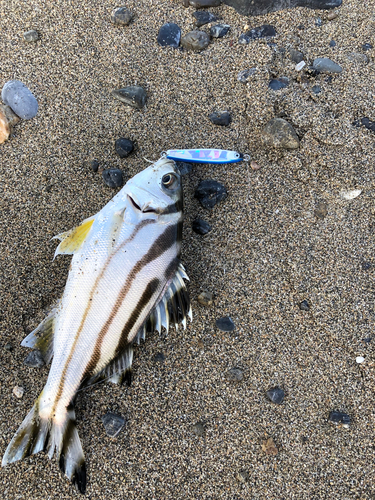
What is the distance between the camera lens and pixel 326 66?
109 inches

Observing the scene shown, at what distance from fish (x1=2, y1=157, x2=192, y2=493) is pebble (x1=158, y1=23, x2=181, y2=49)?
4.08 ft

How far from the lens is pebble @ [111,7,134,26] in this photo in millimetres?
2846

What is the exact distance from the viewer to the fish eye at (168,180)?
7.38ft

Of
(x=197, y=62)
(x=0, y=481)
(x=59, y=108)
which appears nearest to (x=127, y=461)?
(x=0, y=481)

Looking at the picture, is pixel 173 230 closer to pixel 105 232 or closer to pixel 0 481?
pixel 105 232

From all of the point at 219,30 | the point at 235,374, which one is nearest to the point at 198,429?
the point at 235,374

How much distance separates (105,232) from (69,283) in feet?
1.24

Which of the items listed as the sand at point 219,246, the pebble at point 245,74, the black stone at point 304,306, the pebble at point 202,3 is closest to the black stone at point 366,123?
the sand at point 219,246

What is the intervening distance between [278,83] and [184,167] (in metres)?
0.98

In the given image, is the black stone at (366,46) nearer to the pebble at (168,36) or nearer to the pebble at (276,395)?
the pebble at (168,36)

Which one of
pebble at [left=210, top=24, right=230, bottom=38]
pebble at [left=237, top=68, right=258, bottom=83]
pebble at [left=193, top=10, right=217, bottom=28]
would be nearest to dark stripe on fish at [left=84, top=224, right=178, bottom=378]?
pebble at [left=237, top=68, right=258, bottom=83]

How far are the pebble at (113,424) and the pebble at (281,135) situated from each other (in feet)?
7.08

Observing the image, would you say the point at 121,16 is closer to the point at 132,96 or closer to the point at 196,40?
the point at 196,40

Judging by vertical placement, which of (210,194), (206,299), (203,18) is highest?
(203,18)
